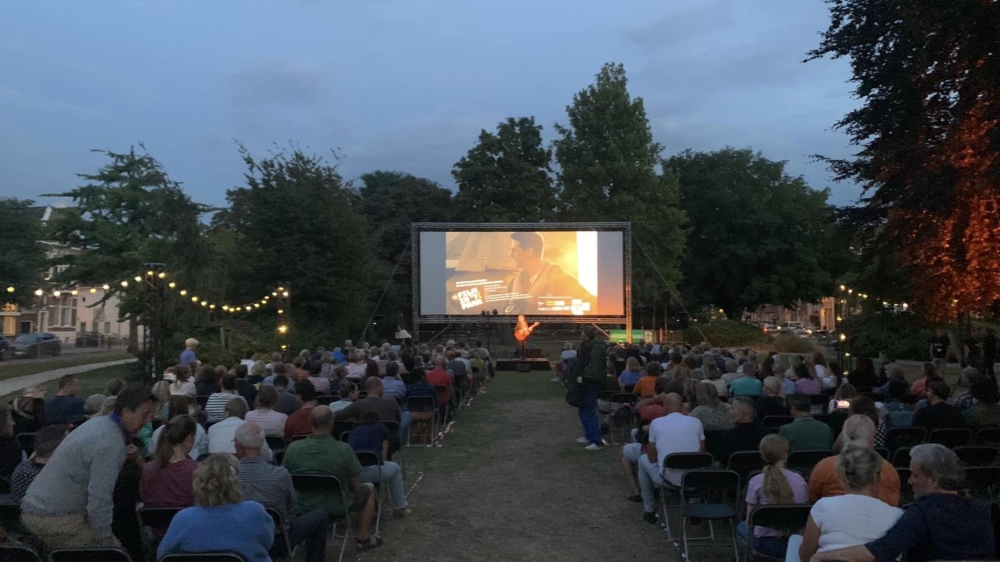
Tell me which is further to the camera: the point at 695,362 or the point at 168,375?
the point at 695,362

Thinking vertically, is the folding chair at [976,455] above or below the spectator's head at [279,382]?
below

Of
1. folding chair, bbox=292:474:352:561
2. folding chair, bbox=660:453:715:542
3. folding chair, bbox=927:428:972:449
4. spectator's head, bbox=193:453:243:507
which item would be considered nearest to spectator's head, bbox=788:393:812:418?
folding chair, bbox=660:453:715:542

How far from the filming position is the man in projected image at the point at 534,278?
2075 centimetres

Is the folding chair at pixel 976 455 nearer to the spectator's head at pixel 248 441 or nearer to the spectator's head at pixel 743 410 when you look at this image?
the spectator's head at pixel 743 410

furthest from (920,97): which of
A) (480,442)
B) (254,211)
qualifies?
(254,211)

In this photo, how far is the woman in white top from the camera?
294 centimetres

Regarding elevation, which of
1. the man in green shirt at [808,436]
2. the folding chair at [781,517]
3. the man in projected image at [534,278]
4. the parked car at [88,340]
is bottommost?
the parked car at [88,340]

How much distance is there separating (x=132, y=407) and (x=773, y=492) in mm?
3210

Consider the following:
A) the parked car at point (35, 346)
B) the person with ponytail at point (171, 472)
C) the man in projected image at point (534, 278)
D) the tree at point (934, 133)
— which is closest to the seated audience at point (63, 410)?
the person with ponytail at point (171, 472)

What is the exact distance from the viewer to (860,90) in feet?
40.4

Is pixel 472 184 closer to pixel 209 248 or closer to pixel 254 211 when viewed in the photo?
pixel 254 211

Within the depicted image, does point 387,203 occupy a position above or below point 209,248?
above

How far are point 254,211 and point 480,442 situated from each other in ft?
54.3

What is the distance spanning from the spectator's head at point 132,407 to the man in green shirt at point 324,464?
1.24 meters
